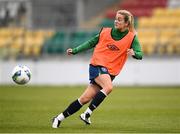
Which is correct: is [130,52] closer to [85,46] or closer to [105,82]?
[105,82]

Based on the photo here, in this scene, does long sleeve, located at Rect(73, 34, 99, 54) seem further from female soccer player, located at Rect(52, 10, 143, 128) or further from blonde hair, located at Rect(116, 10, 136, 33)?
blonde hair, located at Rect(116, 10, 136, 33)

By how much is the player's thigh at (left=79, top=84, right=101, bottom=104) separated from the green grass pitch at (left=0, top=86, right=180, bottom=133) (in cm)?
52

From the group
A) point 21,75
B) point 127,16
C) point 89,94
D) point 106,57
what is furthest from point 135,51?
point 21,75

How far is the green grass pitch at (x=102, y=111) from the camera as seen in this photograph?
1336 cm

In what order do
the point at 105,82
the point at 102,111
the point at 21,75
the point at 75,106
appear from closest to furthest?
the point at 105,82, the point at 75,106, the point at 21,75, the point at 102,111

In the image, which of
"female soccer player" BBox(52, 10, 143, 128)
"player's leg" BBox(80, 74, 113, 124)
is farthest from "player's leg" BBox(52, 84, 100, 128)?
"player's leg" BBox(80, 74, 113, 124)

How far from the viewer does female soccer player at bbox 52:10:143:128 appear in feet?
43.5

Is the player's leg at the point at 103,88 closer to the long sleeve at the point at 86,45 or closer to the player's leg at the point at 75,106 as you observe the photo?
the player's leg at the point at 75,106

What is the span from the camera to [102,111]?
59.5 feet

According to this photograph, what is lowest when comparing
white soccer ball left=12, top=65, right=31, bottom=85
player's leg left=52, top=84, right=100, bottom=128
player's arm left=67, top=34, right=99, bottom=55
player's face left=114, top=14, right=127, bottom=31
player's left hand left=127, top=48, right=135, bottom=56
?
player's leg left=52, top=84, right=100, bottom=128

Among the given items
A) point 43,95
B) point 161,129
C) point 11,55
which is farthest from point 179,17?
point 161,129

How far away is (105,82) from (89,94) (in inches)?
16.0

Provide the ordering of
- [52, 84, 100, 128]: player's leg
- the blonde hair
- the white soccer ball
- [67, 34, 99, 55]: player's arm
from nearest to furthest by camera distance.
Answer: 1. the blonde hair
2. [52, 84, 100, 128]: player's leg
3. [67, 34, 99, 55]: player's arm
4. the white soccer ball

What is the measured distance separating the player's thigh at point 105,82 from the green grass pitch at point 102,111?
2.41 ft
